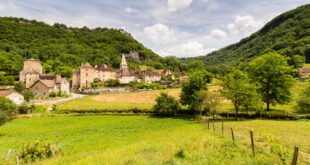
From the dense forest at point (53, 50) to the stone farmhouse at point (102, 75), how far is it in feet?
60.3

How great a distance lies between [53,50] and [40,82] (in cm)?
8196

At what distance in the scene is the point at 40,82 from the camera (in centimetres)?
4444

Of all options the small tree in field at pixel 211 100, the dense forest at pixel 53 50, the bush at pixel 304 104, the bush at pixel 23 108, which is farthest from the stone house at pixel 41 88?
the bush at pixel 304 104

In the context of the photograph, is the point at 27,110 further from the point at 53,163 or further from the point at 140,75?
the point at 140,75

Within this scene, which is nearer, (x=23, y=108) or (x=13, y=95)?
(x=23, y=108)

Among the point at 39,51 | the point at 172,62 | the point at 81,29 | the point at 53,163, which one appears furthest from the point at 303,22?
the point at 81,29

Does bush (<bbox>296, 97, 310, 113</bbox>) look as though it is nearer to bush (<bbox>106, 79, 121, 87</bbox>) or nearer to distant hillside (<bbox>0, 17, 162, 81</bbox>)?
bush (<bbox>106, 79, 121, 87</bbox>)

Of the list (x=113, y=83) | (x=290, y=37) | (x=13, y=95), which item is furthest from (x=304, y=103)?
(x=290, y=37)

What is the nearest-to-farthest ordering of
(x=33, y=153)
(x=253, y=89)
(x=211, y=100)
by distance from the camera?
(x=33, y=153), (x=253, y=89), (x=211, y=100)

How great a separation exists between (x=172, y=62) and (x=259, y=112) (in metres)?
129

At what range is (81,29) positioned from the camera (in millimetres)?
195625

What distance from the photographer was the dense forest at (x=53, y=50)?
253 feet

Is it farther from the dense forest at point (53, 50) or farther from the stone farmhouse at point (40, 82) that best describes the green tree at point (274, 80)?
the dense forest at point (53, 50)

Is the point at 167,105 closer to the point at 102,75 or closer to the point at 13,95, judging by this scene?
the point at 13,95
